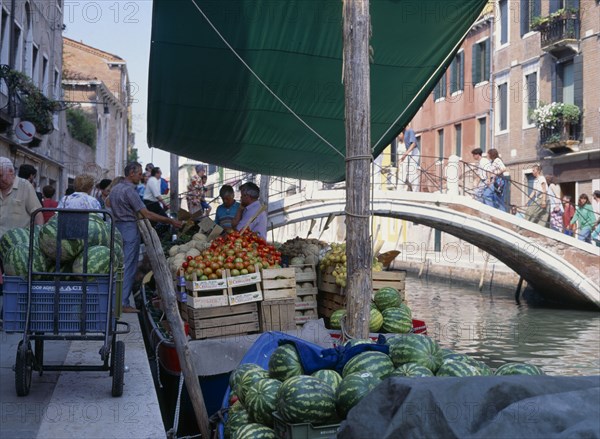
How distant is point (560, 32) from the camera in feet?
72.9

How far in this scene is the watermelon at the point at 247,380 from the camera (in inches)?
162

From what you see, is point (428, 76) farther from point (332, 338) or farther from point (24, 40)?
point (24, 40)

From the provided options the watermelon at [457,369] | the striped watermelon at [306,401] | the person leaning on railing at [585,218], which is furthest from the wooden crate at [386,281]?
the person leaning on railing at [585,218]

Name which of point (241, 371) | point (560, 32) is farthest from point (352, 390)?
point (560, 32)

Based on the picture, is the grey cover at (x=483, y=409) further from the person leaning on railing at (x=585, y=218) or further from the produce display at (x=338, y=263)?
the person leaning on railing at (x=585, y=218)

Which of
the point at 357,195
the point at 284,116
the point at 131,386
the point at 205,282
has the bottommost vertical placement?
the point at 131,386

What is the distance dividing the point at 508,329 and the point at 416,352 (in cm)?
1046

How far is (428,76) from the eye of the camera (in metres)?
9.41

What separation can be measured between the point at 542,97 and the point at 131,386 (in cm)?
2061

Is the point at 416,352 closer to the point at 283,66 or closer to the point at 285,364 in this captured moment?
the point at 285,364

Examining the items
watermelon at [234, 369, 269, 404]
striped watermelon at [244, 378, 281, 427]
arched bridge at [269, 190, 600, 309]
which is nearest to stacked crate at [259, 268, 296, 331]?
watermelon at [234, 369, 269, 404]

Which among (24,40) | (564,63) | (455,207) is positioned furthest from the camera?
(564,63)

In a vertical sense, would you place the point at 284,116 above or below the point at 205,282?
above

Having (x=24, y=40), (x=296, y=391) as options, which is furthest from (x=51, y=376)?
(x=24, y=40)
